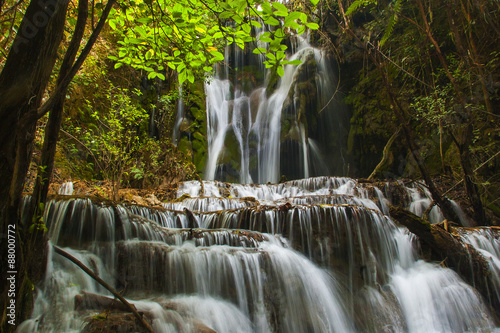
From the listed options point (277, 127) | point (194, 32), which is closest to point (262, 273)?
point (194, 32)

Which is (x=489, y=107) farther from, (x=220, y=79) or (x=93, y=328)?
(x=220, y=79)

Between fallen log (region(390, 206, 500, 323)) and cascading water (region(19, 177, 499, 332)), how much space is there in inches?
6.5

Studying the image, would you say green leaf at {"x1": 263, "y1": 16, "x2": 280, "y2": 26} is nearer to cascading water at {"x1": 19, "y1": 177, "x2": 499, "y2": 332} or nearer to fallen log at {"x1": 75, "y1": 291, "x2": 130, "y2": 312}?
fallen log at {"x1": 75, "y1": 291, "x2": 130, "y2": 312}

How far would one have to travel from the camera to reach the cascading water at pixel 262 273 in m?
3.44

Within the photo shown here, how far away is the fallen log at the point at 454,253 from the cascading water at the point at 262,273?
0.17 m

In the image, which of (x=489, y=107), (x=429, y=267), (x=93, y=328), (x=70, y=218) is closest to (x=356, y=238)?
(x=429, y=267)

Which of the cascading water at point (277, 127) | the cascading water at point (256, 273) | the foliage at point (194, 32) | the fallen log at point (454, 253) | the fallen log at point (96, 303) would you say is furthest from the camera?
the cascading water at point (277, 127)

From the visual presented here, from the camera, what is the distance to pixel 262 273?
13.5 feet

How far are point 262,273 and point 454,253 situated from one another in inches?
149

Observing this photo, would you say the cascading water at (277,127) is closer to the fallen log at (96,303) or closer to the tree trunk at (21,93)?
the fallen log at (96,303)

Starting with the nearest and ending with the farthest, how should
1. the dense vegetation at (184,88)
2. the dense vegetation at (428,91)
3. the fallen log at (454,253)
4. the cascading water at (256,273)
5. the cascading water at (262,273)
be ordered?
the dense vegetation at (184,88)
the cascading water at (256,273)
the cascading water at (262,273)
the fallen log at (454,253)
the dense vegetation at (428,91)

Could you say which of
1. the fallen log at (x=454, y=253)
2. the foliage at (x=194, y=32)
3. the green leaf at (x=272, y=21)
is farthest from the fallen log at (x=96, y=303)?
the fallen log at (x=454, y=253)

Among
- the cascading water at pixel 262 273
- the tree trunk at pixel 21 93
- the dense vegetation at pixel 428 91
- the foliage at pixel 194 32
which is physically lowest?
the cascading water at pixel 262 273

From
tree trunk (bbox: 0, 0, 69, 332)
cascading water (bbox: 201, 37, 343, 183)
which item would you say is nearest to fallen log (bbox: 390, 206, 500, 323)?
tree trunk (bbox: 0, 0, 69, 332)
